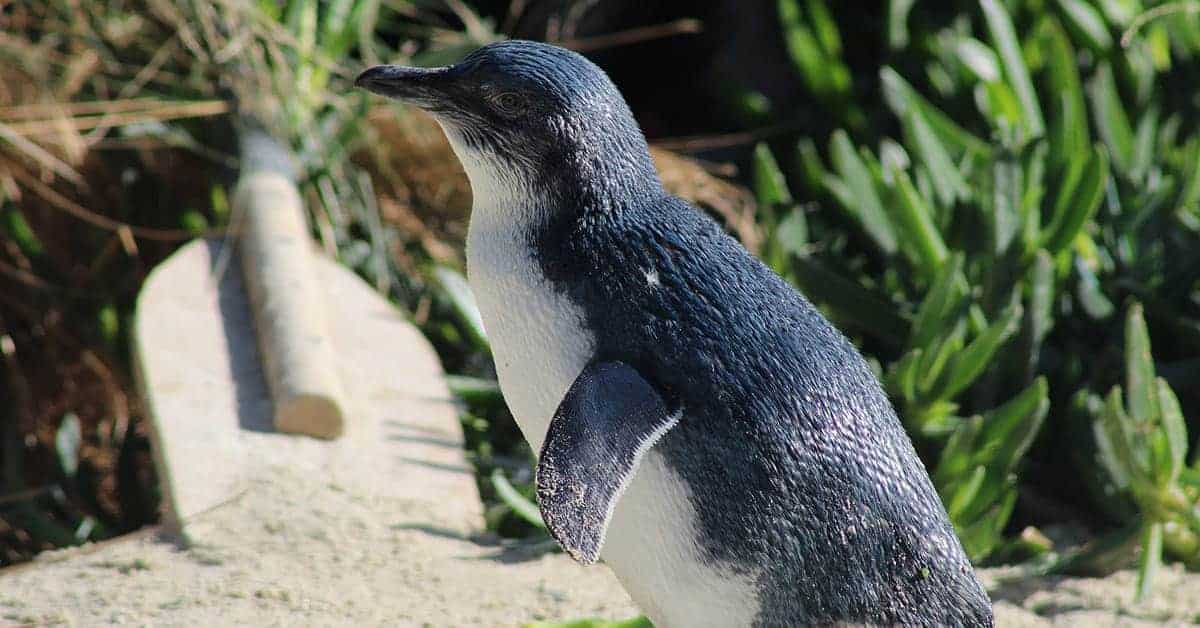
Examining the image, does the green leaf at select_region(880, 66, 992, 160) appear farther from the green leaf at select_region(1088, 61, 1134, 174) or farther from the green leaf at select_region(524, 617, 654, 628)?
the green leaf at select_region(524, 617, 654, 628)

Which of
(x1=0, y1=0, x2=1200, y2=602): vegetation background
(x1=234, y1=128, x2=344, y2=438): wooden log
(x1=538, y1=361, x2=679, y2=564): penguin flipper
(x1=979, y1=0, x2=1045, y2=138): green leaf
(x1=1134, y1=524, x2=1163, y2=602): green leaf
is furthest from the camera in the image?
(x1=979, y1=0, x2=1045, y2=138): green leaf

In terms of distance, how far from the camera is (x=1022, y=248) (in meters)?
2.54

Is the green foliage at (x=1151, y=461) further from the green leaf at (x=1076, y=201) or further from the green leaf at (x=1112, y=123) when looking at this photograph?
the green leaf at (x=1112, y=123)

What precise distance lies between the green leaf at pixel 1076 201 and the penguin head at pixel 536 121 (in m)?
1.32

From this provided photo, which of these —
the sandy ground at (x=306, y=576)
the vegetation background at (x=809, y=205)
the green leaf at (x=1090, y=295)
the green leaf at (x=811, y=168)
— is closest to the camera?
the sandy ground at (x=306, y=576)

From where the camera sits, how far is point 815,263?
2.57m

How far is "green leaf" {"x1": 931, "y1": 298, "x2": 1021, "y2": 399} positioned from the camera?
2285 millimetres

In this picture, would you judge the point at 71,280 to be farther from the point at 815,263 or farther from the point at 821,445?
the point at 821,445

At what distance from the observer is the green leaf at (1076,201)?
2557 millimetres

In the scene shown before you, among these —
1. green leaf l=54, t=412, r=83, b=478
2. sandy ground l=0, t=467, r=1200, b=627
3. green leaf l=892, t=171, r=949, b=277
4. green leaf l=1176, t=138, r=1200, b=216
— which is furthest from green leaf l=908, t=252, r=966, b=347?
green leaf l=54, t=412, r=83, b=478

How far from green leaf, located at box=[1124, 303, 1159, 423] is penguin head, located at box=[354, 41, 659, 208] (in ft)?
3.54

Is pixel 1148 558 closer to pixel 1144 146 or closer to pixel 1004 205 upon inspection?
pixel 1004 205

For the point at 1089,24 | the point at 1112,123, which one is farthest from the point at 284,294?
the point at 1089,24

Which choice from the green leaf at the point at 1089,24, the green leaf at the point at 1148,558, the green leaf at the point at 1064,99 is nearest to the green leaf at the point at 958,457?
the green leaf at the point at 1148,558
